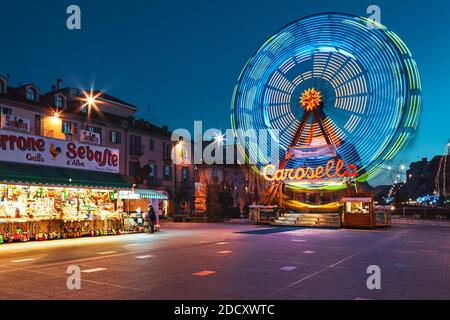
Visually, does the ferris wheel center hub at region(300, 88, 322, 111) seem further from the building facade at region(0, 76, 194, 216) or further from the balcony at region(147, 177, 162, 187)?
the balcony at region(147, 177, 162, 187)

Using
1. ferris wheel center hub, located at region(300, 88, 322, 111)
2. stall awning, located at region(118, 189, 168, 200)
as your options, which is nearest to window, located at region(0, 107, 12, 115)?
stall awning, located at region(118, 189, 168, 200)

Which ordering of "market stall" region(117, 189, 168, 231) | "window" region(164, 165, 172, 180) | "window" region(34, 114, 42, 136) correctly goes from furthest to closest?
"window" region(164, 165, 172, 180)
"window" region(34, 114, 42, 136)
"market stall" region(117, 189, 168, 231)

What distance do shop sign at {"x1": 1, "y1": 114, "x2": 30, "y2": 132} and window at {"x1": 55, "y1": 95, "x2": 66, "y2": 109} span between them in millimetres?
21288

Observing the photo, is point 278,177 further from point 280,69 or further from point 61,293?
point 61,293

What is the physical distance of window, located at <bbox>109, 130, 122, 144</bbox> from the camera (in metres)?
50.0

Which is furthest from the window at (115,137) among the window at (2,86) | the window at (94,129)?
the window at (2,86)

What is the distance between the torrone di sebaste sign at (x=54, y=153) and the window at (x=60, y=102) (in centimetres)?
1855

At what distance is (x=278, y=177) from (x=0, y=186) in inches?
926

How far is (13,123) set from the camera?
74.5 ft

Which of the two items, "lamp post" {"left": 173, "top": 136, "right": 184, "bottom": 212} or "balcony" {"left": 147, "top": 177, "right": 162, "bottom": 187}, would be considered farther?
"lamp post" {"left": 173, "top": 136, "right": 184, "bottom": 212}
